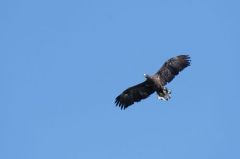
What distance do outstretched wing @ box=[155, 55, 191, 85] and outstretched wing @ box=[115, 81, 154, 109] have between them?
2.50 feet

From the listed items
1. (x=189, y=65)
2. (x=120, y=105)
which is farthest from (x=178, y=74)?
(x=120, y=105)

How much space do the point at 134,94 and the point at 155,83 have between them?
1.43 m

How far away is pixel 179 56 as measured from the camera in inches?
1457

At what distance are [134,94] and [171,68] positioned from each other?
2269 mm

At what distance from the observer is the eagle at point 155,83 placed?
1417 inches

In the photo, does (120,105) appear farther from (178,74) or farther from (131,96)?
(178,74)

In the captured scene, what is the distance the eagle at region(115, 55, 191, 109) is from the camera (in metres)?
36.0

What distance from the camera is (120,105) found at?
37.0 m

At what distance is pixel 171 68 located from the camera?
3653cm

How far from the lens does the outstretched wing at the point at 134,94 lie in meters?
36.5

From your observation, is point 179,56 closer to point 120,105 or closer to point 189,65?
point 189,65

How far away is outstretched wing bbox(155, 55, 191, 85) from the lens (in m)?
36.3

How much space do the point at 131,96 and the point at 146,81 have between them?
46.0 inches

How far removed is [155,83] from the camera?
3588 cm
